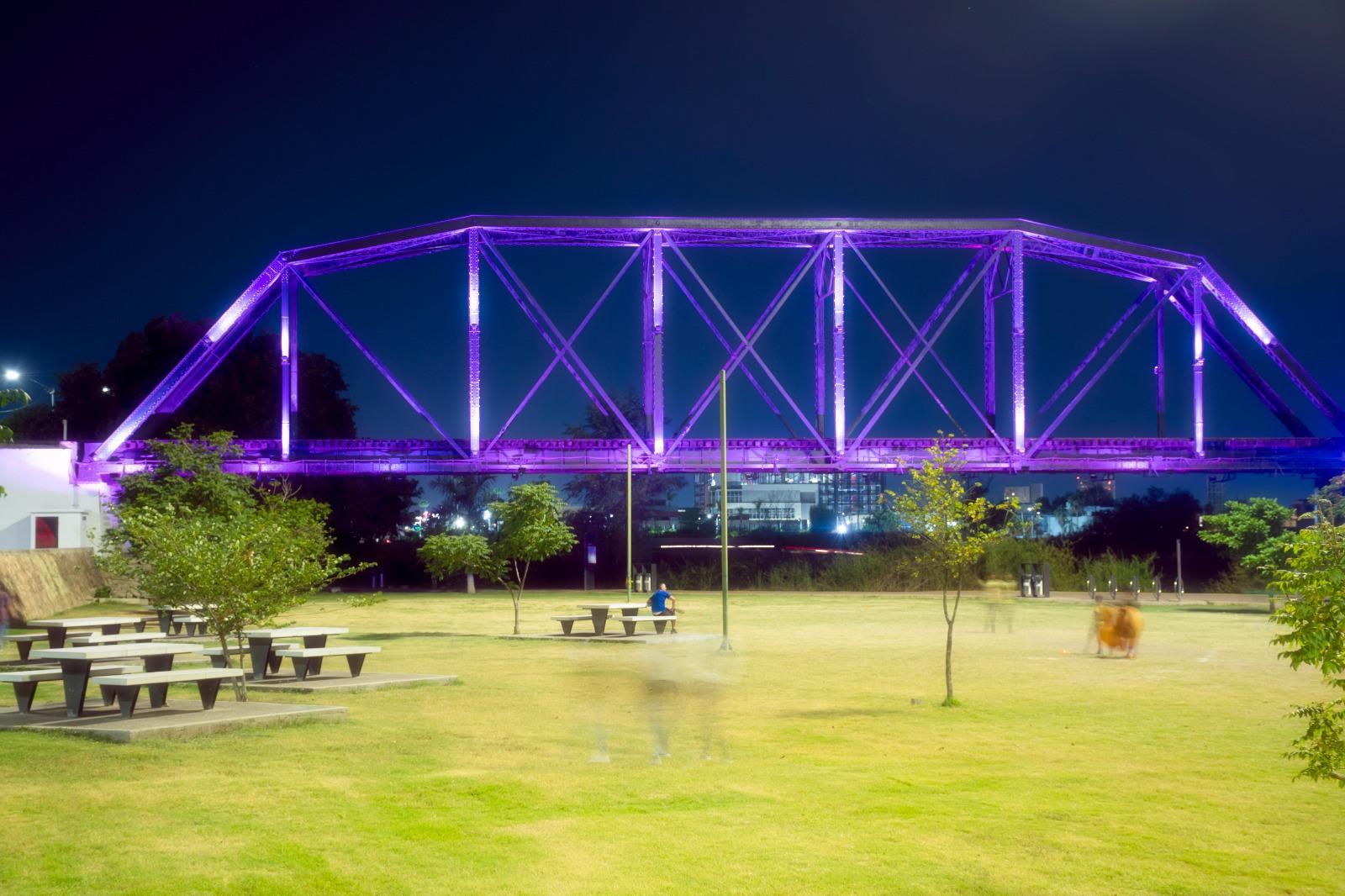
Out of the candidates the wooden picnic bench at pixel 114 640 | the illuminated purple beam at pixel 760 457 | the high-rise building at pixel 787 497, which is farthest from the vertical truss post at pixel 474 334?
the high-rise building at pixel 787 497

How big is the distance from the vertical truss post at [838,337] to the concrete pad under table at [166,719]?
5017 centimetres

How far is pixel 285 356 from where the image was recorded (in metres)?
61.4

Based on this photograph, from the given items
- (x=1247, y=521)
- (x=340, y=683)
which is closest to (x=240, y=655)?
(x=340, y=683)

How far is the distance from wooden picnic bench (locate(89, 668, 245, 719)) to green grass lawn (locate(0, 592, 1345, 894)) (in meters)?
0.96

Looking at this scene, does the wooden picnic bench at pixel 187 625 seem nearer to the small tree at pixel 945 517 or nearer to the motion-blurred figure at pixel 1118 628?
the small tree at pixel 945 517

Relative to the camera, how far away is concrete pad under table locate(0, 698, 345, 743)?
13273 millimetres

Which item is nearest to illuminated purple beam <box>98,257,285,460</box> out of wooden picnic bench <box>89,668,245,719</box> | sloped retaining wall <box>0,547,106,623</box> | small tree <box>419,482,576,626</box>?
sloped retaining wall <box>0,547,106,623</box>

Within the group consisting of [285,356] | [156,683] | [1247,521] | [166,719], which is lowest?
[166,719]

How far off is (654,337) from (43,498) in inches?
1097

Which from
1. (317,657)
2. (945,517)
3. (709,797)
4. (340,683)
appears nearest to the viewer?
(709,797)

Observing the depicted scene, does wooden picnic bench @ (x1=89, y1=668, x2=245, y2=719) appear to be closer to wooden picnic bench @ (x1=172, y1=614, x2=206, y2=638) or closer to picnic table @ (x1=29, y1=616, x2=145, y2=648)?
picnic table @ (x1=29, y1=616, x2=145, y2=648)

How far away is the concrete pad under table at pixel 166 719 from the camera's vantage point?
13273 millimetres

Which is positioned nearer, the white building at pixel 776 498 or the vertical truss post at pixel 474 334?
the vertical truss post at pixel 474 334

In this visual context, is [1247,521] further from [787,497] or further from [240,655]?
[787,497]
